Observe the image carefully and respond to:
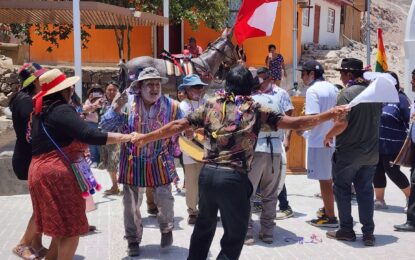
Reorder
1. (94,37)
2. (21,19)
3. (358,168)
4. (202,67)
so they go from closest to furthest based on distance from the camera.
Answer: (358,168), (202,67), (21,19), (94,37)

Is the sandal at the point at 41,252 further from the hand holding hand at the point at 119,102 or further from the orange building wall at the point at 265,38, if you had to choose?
the orange building wall at the point at 265,38

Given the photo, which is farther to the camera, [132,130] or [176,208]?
[176,208]

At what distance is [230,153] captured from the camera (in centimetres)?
395

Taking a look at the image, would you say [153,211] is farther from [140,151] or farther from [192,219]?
[140,151]

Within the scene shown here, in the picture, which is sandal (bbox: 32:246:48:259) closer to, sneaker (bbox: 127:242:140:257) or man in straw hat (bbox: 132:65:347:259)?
sneaker (bbox: 127:242:140:257)

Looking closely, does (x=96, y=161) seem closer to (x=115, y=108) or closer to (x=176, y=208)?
(x=176, y=208)

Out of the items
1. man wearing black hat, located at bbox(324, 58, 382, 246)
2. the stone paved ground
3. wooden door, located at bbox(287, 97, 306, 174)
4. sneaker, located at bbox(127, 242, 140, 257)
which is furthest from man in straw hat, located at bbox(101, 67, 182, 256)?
wooden door, located at bbox(287, 97, 306, 174)

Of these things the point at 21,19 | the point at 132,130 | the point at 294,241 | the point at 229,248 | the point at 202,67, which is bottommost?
the point at 294,241

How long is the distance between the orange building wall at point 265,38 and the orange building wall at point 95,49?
1.89m

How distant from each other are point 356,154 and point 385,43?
120 ft

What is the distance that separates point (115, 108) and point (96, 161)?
5.16m

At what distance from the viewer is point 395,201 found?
770 centimetres

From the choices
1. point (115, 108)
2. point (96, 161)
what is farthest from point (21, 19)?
point (115, 108)

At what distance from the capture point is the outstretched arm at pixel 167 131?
421cm
